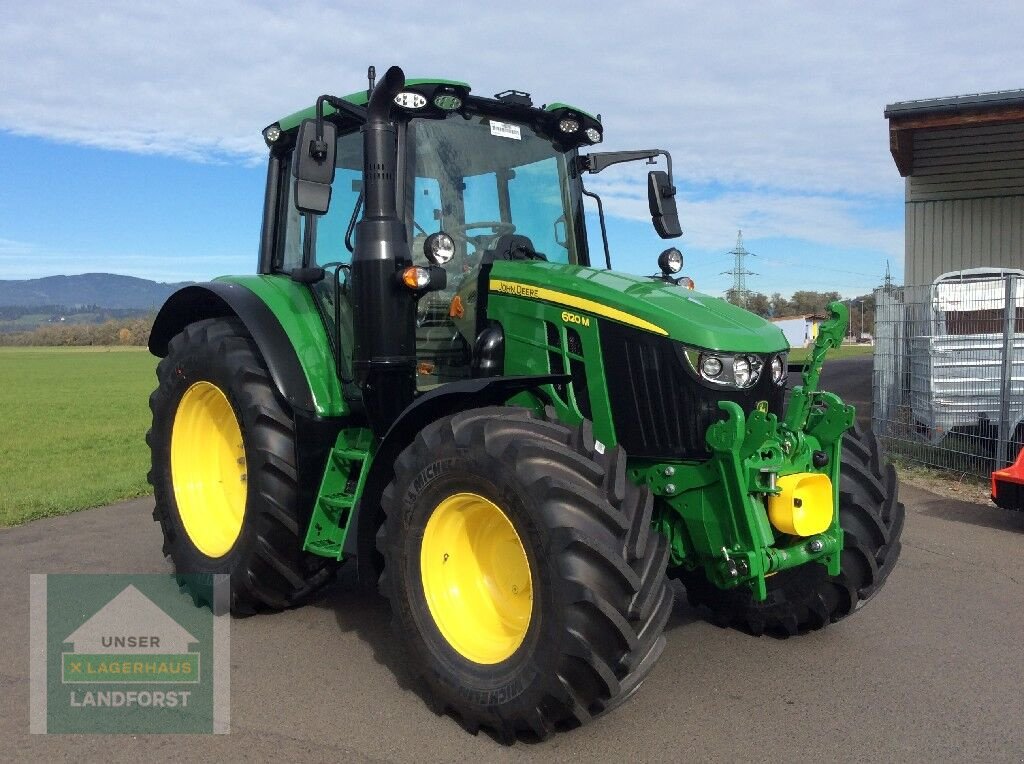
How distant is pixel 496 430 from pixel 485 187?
5.69ft

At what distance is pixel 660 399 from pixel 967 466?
6.41 m

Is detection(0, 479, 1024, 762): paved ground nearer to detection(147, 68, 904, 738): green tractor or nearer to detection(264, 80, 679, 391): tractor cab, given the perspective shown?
detection(147, 68, 904, 738): green tractor

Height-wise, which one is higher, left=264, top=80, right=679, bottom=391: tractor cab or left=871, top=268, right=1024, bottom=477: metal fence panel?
left=264, top=80, right=679, bottom=391: tractor cab

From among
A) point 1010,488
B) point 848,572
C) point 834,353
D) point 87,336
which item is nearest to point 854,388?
point 1010,488

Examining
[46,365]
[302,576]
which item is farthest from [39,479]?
[46,365]

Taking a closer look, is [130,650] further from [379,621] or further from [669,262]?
[669,262]

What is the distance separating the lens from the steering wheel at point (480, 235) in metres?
4.55

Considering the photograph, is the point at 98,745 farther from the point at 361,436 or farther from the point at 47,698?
the point at 361,436

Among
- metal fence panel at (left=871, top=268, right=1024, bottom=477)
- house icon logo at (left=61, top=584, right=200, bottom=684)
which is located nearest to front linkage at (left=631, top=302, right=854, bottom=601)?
house icon logo at (left=61, top=584, right=200, bottom=684)

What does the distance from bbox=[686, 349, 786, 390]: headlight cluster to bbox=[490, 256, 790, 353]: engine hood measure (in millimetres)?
34

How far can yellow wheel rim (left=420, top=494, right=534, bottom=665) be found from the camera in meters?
3.62

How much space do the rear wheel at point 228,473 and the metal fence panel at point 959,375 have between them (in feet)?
21.3

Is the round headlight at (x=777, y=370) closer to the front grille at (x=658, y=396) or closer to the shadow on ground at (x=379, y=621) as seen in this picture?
the front grille at (x=658, y=396)

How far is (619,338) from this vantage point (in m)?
3.75
